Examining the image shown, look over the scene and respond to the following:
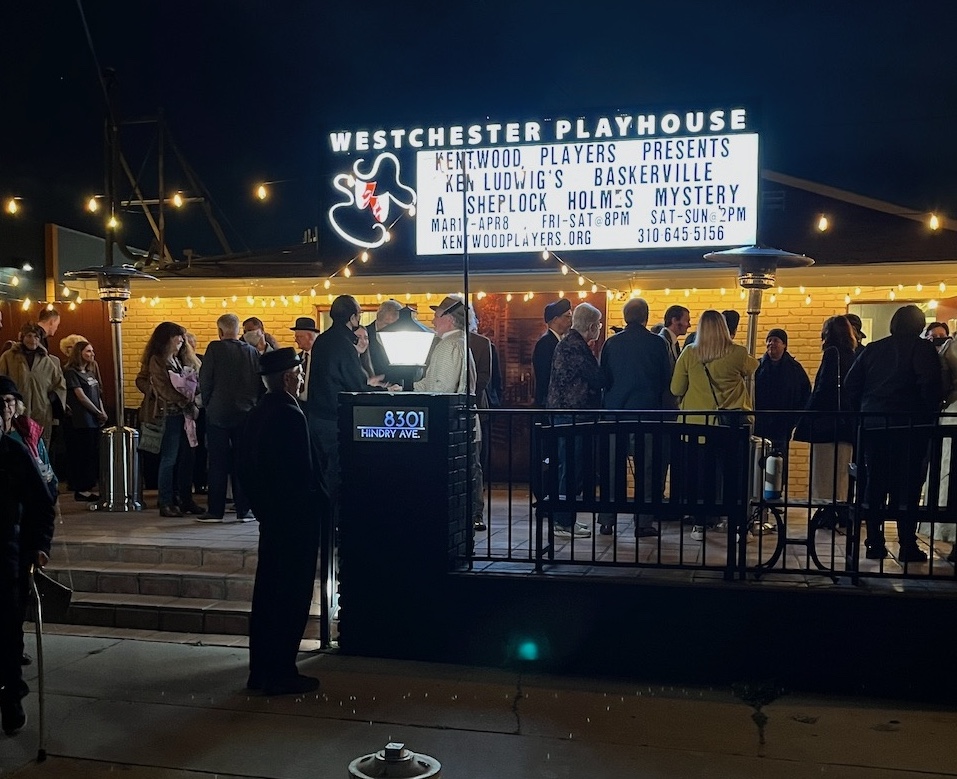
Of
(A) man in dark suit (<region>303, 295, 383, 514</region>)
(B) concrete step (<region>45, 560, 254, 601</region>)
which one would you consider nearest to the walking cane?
(B) concrete step (<region>45, 560, 254, 601</region>)

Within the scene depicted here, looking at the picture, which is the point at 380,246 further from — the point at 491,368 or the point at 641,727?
the point at 641,727

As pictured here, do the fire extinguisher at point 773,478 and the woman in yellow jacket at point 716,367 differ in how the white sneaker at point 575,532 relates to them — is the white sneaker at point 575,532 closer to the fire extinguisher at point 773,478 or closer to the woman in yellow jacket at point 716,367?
the woman in yellow jacket at point 716,367

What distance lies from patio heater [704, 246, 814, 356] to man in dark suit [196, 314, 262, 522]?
13.5 ft

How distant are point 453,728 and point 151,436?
5.68m

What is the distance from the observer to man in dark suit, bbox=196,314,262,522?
839 centimetres

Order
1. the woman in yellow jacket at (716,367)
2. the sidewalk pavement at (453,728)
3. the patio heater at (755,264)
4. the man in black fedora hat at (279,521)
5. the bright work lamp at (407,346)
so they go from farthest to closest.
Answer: the patio heater at (755,264), the woman in yellow jacket at (716,367), the bright work lamp at (407,346), the man in black fedora hat at (279,521), the sidewalk pavement at (453,728)

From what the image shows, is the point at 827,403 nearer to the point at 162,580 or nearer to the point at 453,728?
the point at 453,728

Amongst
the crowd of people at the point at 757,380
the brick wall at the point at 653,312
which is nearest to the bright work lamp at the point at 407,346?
the crowd of people at the point at 757,380

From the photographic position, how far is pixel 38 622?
4.44m

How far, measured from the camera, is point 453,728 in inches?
183

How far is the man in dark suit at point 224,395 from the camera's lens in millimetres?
8391

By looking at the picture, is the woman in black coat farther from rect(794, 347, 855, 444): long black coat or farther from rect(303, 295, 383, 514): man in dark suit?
rect(303, 295, 383, 514): man in dark suit

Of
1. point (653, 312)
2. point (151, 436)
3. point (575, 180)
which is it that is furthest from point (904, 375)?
point (151, 436)

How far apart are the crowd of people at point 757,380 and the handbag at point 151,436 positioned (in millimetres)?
3808
